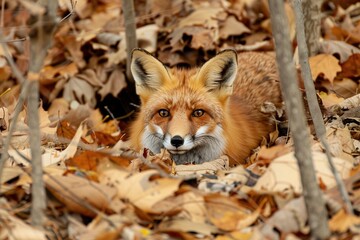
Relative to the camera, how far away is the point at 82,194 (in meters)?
3.94

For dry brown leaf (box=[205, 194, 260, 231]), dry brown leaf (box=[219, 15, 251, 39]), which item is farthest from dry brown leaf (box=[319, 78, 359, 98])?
dry brown leaf (box=[205, 194, 260, 231])

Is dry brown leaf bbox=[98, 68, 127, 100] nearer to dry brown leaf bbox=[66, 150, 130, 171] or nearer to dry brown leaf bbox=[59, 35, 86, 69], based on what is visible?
dry brown leaf bbox=[59, 35, 86, 69]

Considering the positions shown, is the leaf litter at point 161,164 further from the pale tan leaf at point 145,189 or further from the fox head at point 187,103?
the fox head at point 187,103

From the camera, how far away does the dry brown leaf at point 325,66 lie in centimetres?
730

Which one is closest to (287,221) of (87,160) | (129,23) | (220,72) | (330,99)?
(87,160)

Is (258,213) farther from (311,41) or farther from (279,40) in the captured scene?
(311,41)

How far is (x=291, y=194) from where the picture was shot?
13.0 feet

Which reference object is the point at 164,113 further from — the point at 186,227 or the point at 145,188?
the point at 186,227

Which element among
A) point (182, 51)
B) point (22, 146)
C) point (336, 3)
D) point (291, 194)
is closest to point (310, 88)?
point (291, 194)

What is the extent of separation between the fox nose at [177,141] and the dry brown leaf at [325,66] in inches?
80.3

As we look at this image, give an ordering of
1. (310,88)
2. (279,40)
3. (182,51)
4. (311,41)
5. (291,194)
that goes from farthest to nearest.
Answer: (182,51), (311,41), (310,88), (291,194), (279,40)

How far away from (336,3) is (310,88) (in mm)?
5306

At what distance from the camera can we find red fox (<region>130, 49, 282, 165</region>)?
6238 mm

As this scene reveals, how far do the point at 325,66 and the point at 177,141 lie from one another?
2.29m
